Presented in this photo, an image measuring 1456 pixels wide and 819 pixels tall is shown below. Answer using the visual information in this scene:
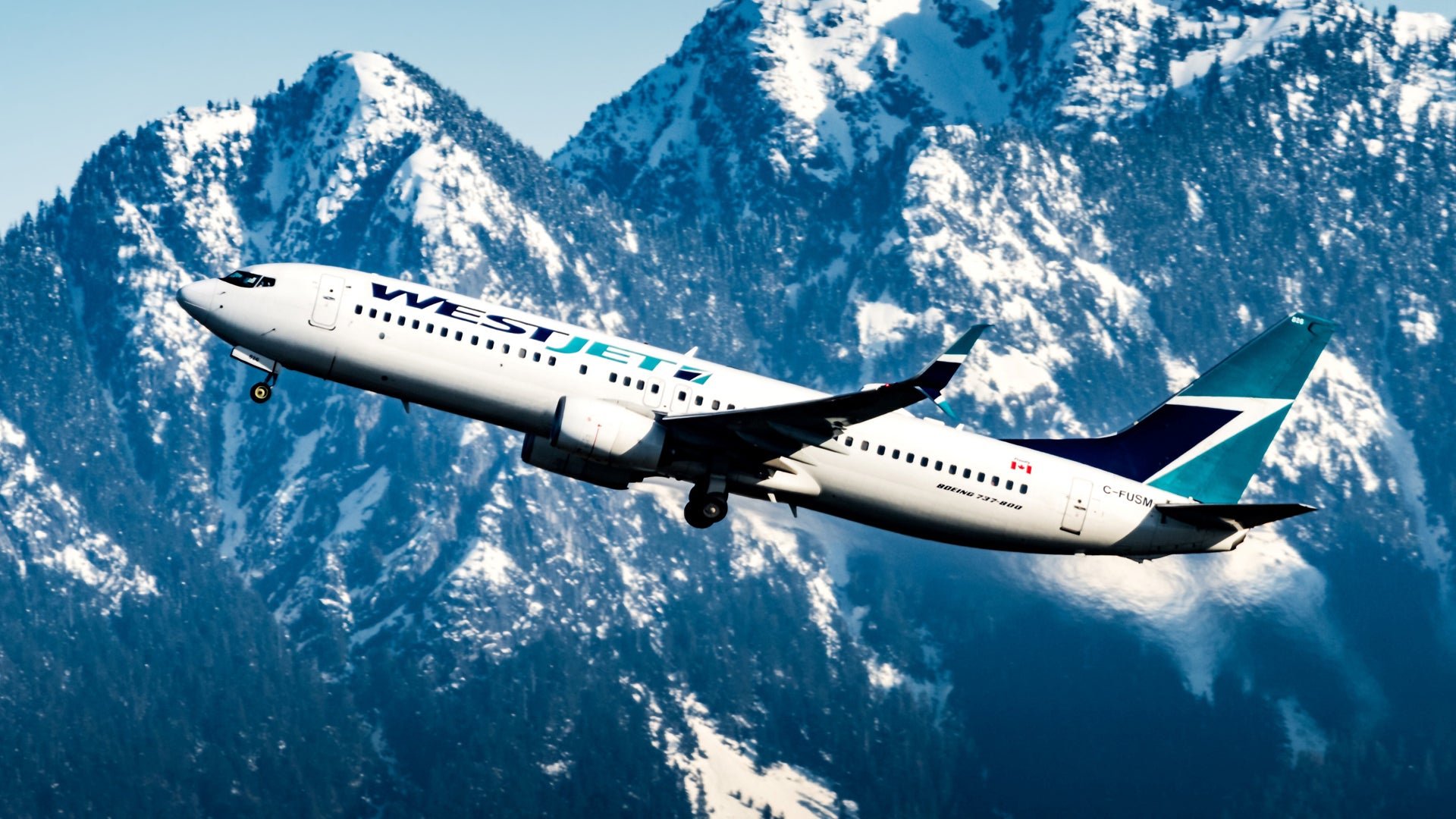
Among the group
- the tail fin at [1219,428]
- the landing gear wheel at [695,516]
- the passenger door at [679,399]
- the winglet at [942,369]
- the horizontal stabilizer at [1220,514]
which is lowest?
the landing gear wheel at [695,516]

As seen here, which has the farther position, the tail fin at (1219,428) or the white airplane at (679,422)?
the tail fin at (1219,428)

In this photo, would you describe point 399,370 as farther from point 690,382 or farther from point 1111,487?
point 1111,487

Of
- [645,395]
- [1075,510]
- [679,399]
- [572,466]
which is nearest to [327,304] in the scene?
[572,466]

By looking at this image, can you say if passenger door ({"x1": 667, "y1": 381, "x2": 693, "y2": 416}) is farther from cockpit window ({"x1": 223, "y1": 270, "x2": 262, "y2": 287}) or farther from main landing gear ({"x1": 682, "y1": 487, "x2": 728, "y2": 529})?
cockpit window ({"x1": 223, "y1": 270, "x2": 262, "y2": 287})

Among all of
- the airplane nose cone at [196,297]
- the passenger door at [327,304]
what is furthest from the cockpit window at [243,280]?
the passenger door at [327,304]

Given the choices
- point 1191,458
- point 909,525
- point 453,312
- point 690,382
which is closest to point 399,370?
point 453,312

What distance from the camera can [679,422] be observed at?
57.3 meters

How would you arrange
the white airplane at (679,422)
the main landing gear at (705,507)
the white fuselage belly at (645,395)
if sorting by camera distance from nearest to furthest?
1. the white airplane at (679,422)
2. the white fuselage belly at (645,395)
3. the main landing gear at (705,507)

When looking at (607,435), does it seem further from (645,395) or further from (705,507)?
(705,507)

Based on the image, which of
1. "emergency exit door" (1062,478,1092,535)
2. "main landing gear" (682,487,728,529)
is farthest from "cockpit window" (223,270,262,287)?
"emergency exit door" (1062,478,1092,535)

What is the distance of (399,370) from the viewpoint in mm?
58469

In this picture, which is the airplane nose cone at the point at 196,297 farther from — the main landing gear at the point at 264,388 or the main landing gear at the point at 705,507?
the main landing gear at the point at 705,507

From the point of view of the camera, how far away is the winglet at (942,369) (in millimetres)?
50656

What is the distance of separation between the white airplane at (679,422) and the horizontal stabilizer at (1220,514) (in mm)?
98
